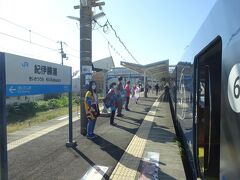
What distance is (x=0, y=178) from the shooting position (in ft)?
13.8

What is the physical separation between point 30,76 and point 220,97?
302cm

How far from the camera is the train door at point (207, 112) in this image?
442 cm

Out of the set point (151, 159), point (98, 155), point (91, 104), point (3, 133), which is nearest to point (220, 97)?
point (3, 133)

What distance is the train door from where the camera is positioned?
14.5 ft

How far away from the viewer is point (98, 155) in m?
7.21

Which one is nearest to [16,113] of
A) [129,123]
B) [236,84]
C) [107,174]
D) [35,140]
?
[129,123]

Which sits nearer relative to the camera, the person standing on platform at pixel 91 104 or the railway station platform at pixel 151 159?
the railway station platform at pixel 151 159

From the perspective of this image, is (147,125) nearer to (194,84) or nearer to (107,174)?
→ (107,174)

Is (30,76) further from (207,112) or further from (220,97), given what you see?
(220,97)

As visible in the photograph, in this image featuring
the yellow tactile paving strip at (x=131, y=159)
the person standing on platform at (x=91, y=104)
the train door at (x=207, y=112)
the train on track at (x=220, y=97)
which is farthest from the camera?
the person standing on platform at (x=91, y=104)

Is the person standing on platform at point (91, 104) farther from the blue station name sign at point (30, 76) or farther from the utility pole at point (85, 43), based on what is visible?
the blue station name sign at point (30, 76)

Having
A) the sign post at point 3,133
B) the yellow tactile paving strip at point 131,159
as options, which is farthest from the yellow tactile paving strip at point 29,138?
the sign post at point 3,133

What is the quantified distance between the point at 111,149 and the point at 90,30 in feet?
13.1

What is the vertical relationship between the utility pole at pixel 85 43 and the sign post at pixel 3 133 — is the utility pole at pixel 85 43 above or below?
above
